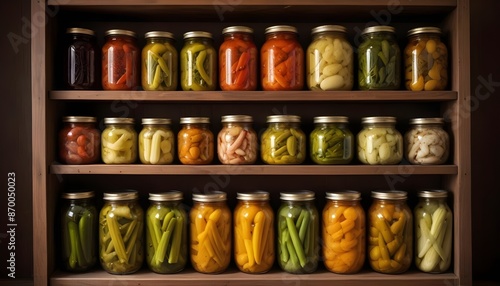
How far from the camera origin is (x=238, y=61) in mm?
1508

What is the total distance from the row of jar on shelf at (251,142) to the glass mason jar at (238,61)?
11 centimetres

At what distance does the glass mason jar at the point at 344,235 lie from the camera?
148 centimetres

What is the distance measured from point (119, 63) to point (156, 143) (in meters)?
0.29

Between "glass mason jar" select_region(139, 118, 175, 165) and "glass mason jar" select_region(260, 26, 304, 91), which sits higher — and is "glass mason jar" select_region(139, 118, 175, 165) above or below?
below

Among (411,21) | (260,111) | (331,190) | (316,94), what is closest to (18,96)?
(260,111)

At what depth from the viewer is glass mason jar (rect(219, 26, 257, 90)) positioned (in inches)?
59.1

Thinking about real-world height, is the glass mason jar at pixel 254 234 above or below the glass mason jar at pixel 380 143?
below

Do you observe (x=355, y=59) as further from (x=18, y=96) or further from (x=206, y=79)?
(x=18, y=96)

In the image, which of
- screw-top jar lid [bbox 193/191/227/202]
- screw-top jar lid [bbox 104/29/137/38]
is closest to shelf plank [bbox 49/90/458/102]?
screw-top jar lid [bbox 104/29/137/38]

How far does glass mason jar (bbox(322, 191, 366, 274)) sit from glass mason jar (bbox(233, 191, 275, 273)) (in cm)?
18

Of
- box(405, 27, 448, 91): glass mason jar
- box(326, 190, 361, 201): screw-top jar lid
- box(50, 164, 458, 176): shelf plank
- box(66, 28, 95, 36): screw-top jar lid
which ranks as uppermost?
box(66, 28, 95, 36): screw-top jar lid

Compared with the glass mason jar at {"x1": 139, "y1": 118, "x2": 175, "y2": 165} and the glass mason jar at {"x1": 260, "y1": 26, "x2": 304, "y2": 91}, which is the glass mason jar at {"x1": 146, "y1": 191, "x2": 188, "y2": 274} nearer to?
the glass mason jar at {"x1": 139, "y1": 118, "x2": 175, "y2": 165}

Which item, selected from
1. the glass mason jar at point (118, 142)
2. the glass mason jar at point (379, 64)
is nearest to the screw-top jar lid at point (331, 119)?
the glass mason jar at point (379, 64)

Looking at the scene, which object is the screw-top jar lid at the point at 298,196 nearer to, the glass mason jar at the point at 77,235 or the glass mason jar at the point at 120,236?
the glass mason jar at the point at 120,236
